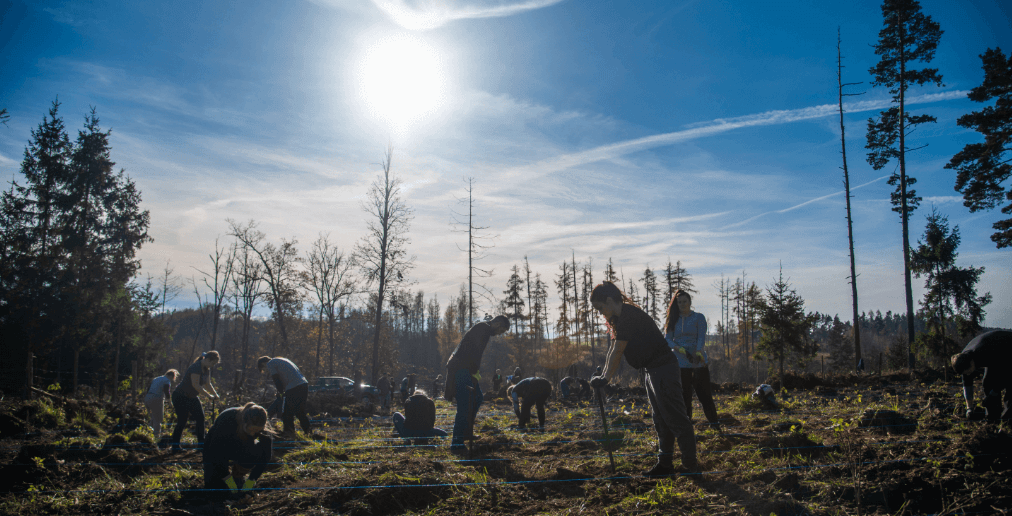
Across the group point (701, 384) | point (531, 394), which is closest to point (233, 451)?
point (531, 394)

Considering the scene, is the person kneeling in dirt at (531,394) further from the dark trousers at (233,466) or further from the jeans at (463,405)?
the dark trousers at (233,466)

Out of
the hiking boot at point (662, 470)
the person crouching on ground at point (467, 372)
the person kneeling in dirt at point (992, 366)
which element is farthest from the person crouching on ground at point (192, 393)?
the person kneeling in dirt at point (992, 366)

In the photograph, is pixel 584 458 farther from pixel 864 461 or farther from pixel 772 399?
pixel 772 399

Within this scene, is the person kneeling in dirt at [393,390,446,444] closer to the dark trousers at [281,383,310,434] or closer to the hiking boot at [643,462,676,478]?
the dark trousers at [281,383,310,434]

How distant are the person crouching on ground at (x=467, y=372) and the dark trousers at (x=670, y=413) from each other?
2492mm

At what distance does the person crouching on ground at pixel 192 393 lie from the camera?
7047 mm

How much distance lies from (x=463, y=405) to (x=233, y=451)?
2.57 meters

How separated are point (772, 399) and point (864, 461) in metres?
4.25

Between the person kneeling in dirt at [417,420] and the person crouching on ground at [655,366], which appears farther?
the person kneeling in dirt at [417,420]

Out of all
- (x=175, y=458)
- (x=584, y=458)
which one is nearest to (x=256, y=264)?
(x=175, y=458)

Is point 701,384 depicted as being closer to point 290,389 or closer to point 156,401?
point 290,389

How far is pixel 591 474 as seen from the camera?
14.3 feet

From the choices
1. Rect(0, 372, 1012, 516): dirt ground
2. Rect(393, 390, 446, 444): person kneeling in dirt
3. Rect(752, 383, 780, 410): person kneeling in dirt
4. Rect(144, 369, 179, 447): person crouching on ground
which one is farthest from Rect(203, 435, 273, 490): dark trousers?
Rect(752, 383, 780, 410): person kneeling in dirt

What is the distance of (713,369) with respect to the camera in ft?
110
